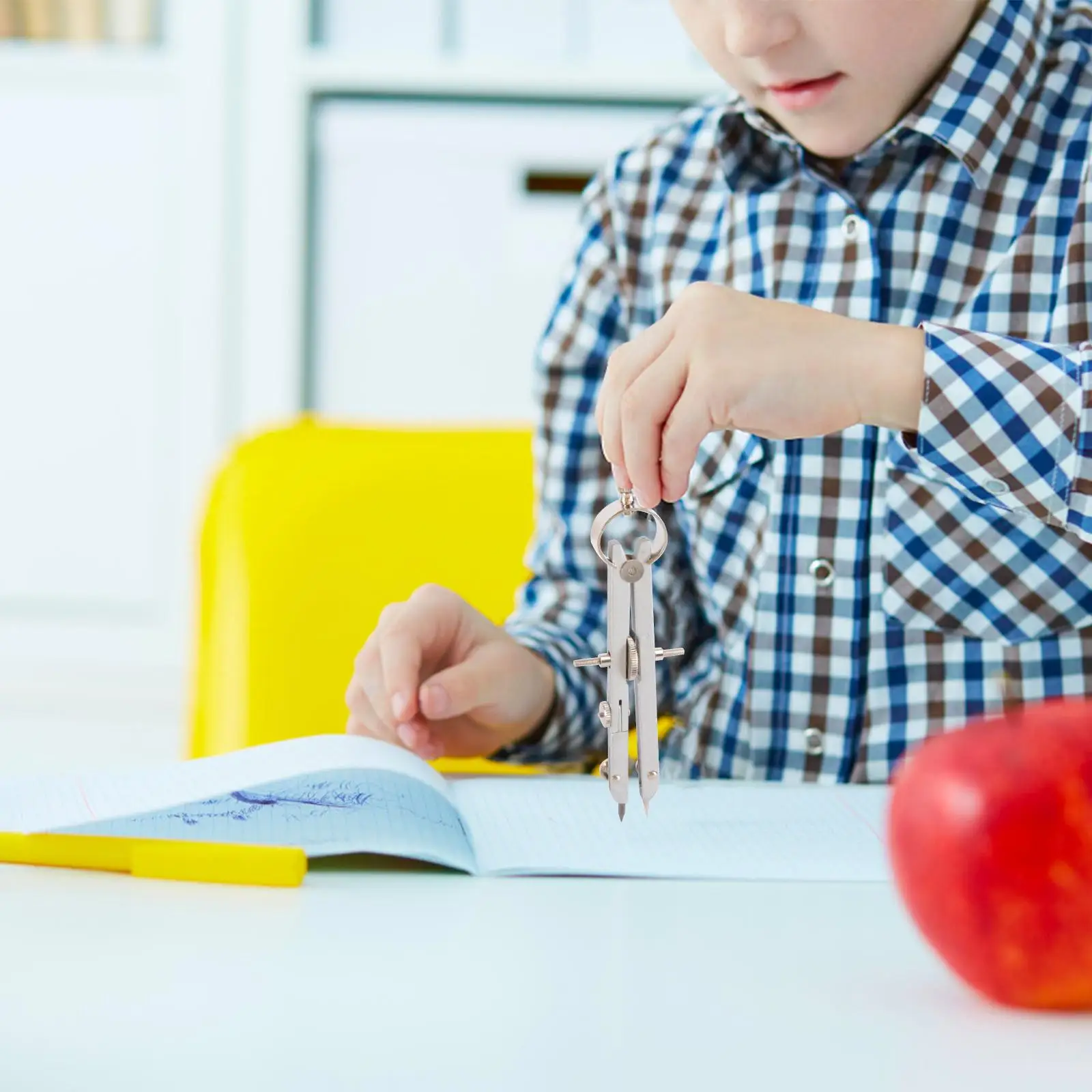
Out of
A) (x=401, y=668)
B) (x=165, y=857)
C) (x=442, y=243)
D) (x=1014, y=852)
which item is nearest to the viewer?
(x=1014, y=852)

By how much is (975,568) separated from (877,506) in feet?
0.21

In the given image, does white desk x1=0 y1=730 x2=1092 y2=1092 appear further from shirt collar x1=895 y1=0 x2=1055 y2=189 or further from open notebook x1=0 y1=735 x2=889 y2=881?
shirt collar x1=895 y1=0 x2=1055 y2=189

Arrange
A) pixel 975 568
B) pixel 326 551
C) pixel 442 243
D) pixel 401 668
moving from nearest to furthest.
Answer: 1. pixel 401 668
2. pixel 975 568
3. pixel 326 551
4. pixel 442 243

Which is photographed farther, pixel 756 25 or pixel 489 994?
pixel 756 25

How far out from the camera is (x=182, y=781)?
60cm

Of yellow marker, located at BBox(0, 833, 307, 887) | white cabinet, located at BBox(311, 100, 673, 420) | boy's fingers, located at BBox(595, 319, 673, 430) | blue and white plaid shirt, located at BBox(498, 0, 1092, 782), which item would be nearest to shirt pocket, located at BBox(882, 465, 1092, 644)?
blue and white plaid shirt, located at BBox(498, 0, 1092, 782)

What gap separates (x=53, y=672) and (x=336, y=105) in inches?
34.1

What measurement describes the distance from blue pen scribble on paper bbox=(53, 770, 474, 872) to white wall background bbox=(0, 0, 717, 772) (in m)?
1.49

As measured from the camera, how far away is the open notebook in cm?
55

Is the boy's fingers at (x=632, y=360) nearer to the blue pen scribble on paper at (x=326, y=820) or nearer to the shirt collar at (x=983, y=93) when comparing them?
the blue pen scribble on paper at (x=326, y=820)

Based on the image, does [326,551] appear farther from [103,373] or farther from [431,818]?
[103,373]

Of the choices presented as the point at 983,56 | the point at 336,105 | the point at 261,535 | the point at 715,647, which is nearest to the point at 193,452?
the point at 336,105

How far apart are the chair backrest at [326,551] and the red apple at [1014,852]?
2.29 ft

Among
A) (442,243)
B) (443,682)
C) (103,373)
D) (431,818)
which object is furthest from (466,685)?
(103,373)
